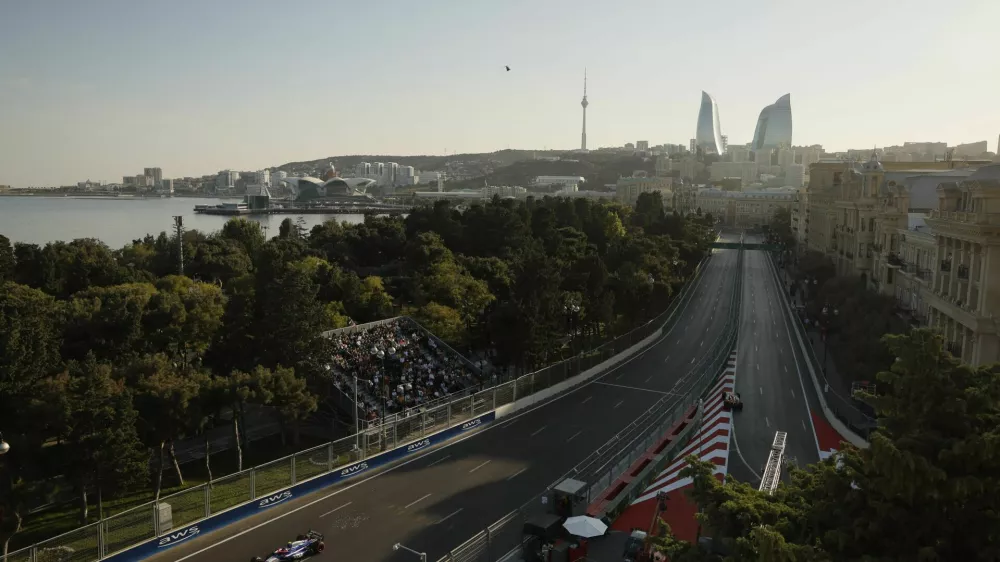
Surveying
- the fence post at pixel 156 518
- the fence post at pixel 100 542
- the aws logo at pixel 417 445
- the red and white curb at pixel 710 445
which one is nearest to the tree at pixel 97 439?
the fence post at pixel 156 518

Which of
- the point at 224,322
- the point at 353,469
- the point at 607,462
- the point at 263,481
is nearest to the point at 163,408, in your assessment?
the point at 263,481

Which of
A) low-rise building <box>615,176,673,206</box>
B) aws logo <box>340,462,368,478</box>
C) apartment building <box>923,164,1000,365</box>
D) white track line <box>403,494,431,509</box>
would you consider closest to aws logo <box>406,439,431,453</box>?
aws logo <box>340,462,368,478</box>

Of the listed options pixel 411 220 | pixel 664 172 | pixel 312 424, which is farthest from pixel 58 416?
pixel 664 172

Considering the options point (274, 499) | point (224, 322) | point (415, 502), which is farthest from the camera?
point (224, 322)

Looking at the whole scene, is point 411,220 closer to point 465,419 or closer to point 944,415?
point 465,419

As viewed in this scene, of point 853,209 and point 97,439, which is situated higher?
point 853,209

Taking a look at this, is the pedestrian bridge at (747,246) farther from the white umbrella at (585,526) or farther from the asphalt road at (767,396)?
the white umbrella at (585,526)

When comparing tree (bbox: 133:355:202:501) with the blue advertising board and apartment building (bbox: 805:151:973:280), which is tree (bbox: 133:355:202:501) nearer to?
the blue advertising board

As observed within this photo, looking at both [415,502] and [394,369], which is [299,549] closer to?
[415,502]
